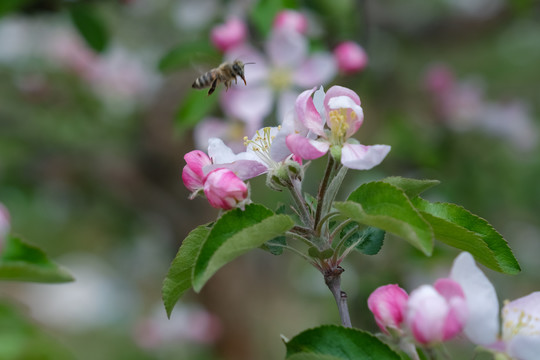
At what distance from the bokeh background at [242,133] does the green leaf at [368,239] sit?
37.2 inches

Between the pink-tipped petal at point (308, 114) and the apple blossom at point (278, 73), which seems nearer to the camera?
the pink-tipped petal at point (308, 114)

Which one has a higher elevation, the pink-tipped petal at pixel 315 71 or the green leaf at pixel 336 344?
the pink-tipped petal at pixel 315 71

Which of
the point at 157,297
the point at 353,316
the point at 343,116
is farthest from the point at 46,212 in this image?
the point at 343,116

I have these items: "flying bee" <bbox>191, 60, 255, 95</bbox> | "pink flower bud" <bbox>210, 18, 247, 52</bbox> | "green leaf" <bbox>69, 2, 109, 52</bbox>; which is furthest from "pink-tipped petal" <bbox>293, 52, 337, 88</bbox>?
"green leaf" <bbox>69, 2, 109, 52</bbox>

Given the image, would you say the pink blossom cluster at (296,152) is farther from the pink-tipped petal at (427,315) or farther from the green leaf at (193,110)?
the green leaf at (193,110)

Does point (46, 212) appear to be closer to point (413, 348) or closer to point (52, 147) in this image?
point (52, 147)

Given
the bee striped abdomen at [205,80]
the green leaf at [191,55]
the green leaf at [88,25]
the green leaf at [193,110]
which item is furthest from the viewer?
the green leaf at [88,25]

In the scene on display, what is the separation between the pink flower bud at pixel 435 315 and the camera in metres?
0.60

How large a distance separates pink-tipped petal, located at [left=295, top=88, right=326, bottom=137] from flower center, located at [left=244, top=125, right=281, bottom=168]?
0.07 metres

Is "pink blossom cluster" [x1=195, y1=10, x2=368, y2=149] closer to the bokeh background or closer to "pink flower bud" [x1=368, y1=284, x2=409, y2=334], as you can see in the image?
the bokeh background

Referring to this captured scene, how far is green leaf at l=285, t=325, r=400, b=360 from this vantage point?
2.21 feet

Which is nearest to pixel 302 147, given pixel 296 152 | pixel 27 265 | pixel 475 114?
pixel 296 152

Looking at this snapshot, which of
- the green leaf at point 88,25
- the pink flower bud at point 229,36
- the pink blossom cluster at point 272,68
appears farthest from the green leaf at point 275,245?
the green leaf at point 88,25

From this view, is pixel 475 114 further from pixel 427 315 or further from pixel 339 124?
pixel 427 315
